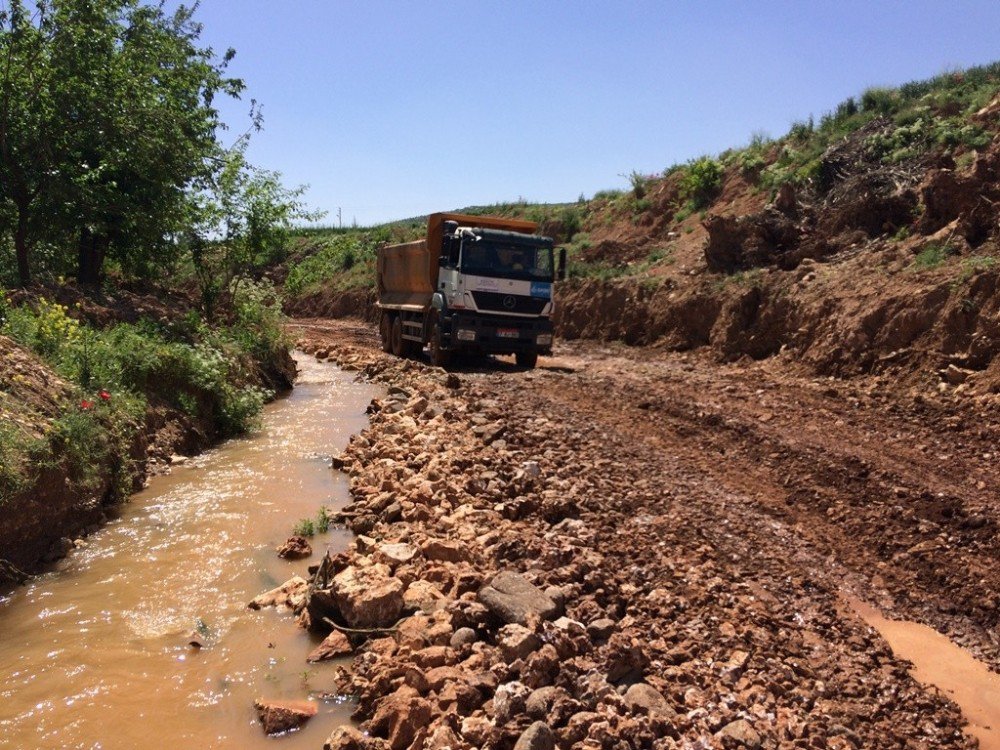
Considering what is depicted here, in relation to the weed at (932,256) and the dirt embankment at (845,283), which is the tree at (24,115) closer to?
the dirt embankment at (845,283)

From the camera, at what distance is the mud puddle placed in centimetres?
362

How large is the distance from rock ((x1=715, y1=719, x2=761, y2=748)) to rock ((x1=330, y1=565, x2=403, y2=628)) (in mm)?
2243

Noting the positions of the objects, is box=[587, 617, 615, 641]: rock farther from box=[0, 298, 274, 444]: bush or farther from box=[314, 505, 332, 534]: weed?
box=[0, 298, 274, 444]: bush

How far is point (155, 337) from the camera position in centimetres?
1069

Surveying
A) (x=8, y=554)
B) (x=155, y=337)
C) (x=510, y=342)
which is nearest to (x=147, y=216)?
(x=155, y=337)

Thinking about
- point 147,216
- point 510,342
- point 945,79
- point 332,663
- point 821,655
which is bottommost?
point 332,663

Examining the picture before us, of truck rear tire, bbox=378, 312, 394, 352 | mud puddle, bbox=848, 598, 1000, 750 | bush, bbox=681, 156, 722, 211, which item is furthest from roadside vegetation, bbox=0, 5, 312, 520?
bush, bbox=681, 156, 722, 211

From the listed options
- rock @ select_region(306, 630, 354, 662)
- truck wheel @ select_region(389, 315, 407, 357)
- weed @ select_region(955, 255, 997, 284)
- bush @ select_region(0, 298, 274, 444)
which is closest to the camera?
rock @ select_region(306, 630, 354, 662)

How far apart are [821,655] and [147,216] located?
12.9 meters

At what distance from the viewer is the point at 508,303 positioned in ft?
47.8

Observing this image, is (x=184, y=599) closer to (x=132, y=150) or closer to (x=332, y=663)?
(x=332, y=663)

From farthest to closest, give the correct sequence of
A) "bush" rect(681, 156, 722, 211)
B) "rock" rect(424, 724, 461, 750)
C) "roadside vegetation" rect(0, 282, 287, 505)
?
"bush" rect(681, 156, 722, 211) < "roadside vegetation" rect(0, 282, 287, 505) < "rock" rect(424, 724, 461, 750)

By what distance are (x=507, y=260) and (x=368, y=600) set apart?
10.5 m

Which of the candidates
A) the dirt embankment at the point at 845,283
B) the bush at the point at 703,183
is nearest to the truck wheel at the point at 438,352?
the dirt embankment at the point at 845,283
